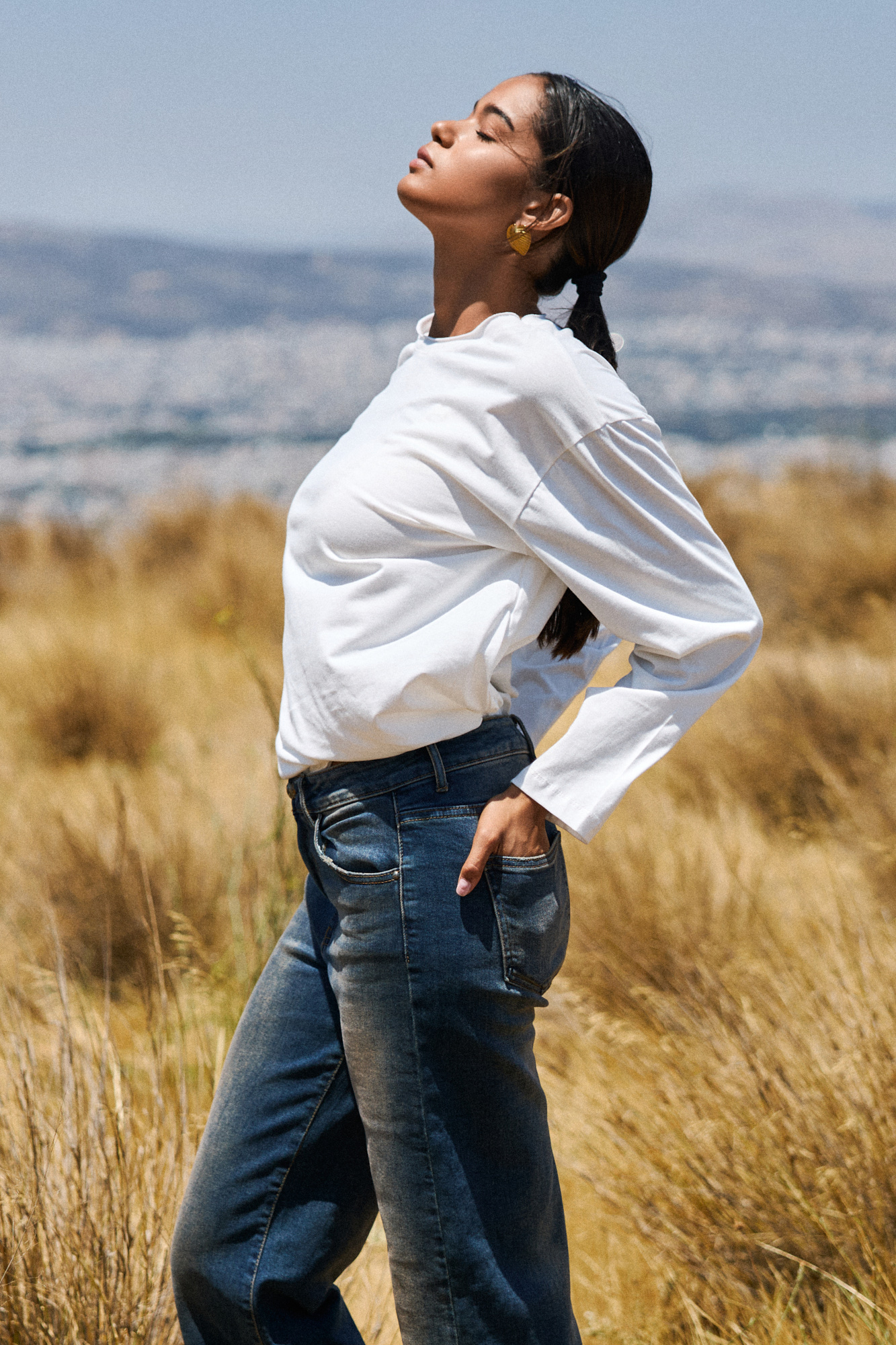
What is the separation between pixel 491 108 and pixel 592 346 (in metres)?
0.28

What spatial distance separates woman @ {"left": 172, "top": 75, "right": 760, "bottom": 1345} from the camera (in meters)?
1.15

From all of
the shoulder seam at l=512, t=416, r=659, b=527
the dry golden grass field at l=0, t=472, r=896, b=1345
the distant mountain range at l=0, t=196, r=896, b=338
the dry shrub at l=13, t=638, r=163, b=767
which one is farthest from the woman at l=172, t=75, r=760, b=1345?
the distant mountain range at l=0, t=196, r=896, b=338

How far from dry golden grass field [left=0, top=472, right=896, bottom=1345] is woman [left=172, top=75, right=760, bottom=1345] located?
391 millimetres

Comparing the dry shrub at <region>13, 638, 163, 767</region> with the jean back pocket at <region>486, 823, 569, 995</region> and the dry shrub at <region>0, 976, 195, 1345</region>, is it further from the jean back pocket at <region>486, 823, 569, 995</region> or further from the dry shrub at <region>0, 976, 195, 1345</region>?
the jean back pocket at <region>486, 823, 569, 995</region>

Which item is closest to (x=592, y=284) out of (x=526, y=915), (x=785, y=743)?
(x=526, y=915)

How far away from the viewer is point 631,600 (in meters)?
1.20

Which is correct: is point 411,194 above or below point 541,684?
above

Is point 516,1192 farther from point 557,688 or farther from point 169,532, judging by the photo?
point 169,532

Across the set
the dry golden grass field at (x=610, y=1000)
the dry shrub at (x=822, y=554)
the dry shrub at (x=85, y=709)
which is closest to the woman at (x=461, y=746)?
the dry golden grass field at (x=610, y=1000)

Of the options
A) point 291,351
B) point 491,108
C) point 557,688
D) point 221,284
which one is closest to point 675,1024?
point 557,688

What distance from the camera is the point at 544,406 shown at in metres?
1.13

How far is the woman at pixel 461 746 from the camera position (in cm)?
115

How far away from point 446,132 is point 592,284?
23 centimetres

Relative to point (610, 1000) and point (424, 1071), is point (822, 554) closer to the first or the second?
point (610, 1000)
